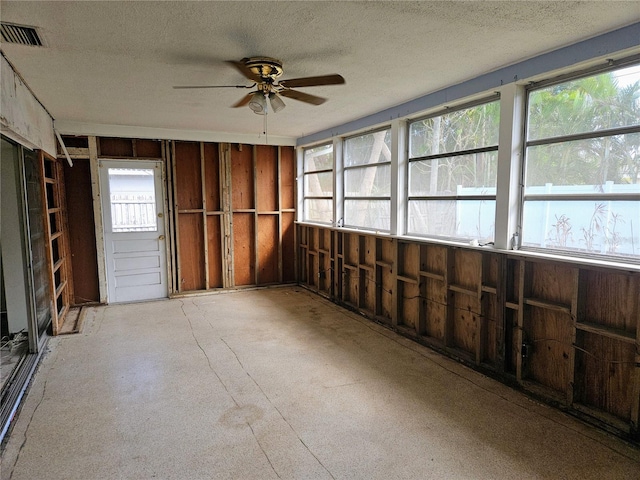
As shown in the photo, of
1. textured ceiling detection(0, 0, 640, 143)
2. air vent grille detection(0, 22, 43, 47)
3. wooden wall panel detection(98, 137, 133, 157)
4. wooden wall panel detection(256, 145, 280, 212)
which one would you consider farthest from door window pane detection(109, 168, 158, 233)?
air vent grille detection(0, 22, 43, 47)

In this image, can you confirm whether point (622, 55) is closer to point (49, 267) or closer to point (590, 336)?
point (590, 336)

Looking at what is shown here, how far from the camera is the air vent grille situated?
240 cm

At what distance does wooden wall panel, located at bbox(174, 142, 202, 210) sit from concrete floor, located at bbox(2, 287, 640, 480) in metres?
2.62

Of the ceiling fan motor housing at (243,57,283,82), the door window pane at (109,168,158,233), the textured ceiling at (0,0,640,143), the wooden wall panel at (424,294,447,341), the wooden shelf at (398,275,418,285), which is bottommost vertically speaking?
the wooden wall panel at (424,294,447,341)

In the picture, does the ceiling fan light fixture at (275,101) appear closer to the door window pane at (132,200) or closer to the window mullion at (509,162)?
the window mullion at (509,162)

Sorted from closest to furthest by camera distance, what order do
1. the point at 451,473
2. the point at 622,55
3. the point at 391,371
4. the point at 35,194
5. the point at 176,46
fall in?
the point at 451,473
the point at 622,55
the point at 176,46
the point at 391,371
the point at 35,194

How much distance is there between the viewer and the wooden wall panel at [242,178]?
676 centimetres

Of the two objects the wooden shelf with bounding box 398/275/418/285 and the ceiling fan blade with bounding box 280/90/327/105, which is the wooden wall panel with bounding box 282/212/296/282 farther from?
the ceiling fan blade with bounding box 280/90/327/105

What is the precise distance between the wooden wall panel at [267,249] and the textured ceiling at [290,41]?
3.20 meters

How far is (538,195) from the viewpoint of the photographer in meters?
3.17

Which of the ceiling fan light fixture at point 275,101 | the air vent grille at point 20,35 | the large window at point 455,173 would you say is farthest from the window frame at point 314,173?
the air vent grille at point 20,35

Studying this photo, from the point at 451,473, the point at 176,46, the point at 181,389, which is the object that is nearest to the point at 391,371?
the point at 451,473

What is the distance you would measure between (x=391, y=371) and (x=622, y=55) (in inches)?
117

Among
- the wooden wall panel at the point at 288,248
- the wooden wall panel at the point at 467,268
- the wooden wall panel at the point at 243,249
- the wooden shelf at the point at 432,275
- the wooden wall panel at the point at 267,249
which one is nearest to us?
the wooden wall panel at the point at 467,268
